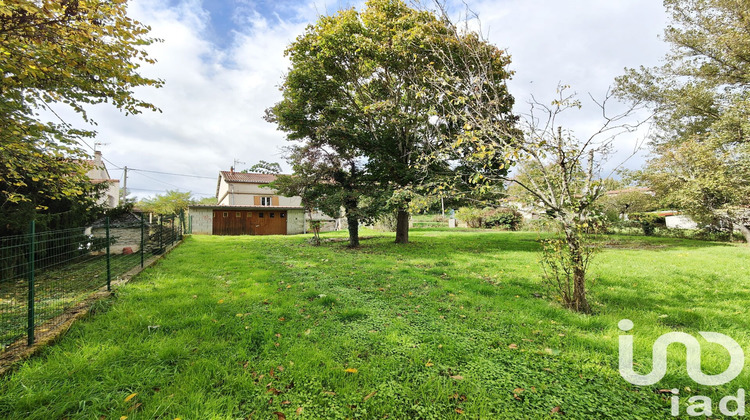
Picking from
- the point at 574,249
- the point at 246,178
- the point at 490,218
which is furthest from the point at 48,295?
the point at 246,178

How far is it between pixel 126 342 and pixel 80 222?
972cm

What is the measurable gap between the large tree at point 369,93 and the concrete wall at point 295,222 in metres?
14.8

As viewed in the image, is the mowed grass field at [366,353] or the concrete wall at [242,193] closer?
the mowed grass field at [366,353]

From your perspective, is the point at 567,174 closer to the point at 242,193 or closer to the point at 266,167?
the point at 266,167

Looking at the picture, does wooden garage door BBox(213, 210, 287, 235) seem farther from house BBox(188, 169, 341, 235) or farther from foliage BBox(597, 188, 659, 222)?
foliage BBox(597, 188, 659, 222)

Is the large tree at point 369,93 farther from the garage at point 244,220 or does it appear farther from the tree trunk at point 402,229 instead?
the garage at point 244,220

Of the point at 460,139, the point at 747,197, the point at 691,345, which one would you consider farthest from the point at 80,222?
the point at 747,197

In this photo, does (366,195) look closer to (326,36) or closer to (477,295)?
(326,36)

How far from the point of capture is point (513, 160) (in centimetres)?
409

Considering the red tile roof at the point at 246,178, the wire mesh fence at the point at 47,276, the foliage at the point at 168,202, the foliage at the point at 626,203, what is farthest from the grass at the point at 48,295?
the foliage at the point at 168,202

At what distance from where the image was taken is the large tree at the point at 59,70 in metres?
3.87

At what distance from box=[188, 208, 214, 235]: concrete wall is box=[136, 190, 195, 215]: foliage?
385 inches

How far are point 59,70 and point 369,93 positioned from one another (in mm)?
9122
